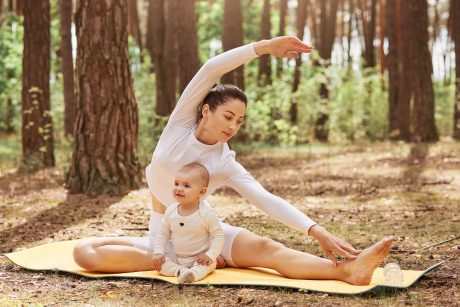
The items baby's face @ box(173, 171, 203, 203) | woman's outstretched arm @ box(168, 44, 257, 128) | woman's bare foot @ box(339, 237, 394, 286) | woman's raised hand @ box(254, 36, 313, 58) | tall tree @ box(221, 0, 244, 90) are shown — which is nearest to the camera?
woman's bare foot @ box(339, 237, 394, 286)

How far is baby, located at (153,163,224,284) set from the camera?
476cm

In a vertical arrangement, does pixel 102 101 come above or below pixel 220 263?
above

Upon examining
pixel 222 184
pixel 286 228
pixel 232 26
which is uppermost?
pixel 232 26

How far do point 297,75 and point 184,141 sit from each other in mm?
19092

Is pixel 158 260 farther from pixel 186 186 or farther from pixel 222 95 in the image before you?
pixel 222 95

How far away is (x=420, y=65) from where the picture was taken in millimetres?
17969

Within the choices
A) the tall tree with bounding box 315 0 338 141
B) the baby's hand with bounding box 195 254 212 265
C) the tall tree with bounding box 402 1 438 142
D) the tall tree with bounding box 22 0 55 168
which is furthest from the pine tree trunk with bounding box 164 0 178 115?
the baby's hand with bounding box 195 254 212 265

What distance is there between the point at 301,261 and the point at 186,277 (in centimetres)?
78

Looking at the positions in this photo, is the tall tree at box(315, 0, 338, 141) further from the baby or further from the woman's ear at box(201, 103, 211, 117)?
the baby

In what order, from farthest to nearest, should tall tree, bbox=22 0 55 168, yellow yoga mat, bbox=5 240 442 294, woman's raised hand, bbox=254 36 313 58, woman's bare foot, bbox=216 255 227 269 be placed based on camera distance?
tall tree, bbox=22 0 55 168 < woman's bare foot, bbox=216 255 227 269 < woman's raised hand, bbox=254 36 313 58 < yellow yoga mat, bbox=5 240 442 294

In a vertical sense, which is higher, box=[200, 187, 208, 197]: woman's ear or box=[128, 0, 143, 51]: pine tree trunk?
box=[128, 0, 143, 51]: pine tree trunk

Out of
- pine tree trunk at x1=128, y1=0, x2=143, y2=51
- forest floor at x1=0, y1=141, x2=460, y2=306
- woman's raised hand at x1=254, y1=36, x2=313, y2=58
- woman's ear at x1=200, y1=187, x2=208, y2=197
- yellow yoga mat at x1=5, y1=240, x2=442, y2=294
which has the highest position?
pine tree trunk at x1=128, y1=0, x2=143, y2=51

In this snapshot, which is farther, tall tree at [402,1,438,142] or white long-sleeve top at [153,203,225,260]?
tall tree at [402,1,438,142]

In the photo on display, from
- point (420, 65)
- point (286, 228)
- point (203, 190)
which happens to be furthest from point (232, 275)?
point (420, 65)
